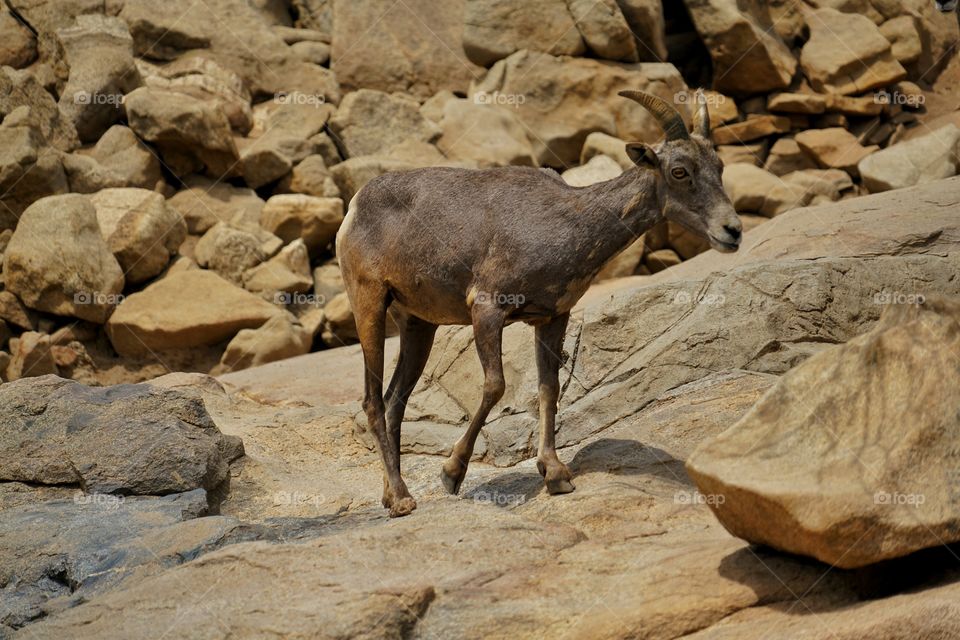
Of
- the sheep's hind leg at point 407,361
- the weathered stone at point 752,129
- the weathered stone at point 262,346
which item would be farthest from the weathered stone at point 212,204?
the sheep's hind leg at point 407,361

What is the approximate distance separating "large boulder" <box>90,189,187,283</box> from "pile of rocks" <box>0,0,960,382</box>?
0.12ft

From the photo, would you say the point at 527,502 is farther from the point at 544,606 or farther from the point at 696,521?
the point at 544,606

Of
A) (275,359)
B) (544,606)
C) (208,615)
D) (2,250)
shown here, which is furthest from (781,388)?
(2,250)

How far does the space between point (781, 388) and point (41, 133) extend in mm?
15024

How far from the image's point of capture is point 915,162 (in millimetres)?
19781

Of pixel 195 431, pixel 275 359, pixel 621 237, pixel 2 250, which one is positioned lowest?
pixel 275 359

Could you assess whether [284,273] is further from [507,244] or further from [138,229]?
[507,244]

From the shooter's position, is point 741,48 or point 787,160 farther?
point 741,48

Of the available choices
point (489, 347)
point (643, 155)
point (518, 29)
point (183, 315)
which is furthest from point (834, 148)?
point (489, 347)

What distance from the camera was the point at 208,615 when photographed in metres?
5.72

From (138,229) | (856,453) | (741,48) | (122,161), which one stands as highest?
(856,453)

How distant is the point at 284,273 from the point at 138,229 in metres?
2.28

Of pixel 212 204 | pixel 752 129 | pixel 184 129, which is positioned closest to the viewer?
pixel 184 129

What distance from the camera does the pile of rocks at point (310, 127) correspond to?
16938mm
